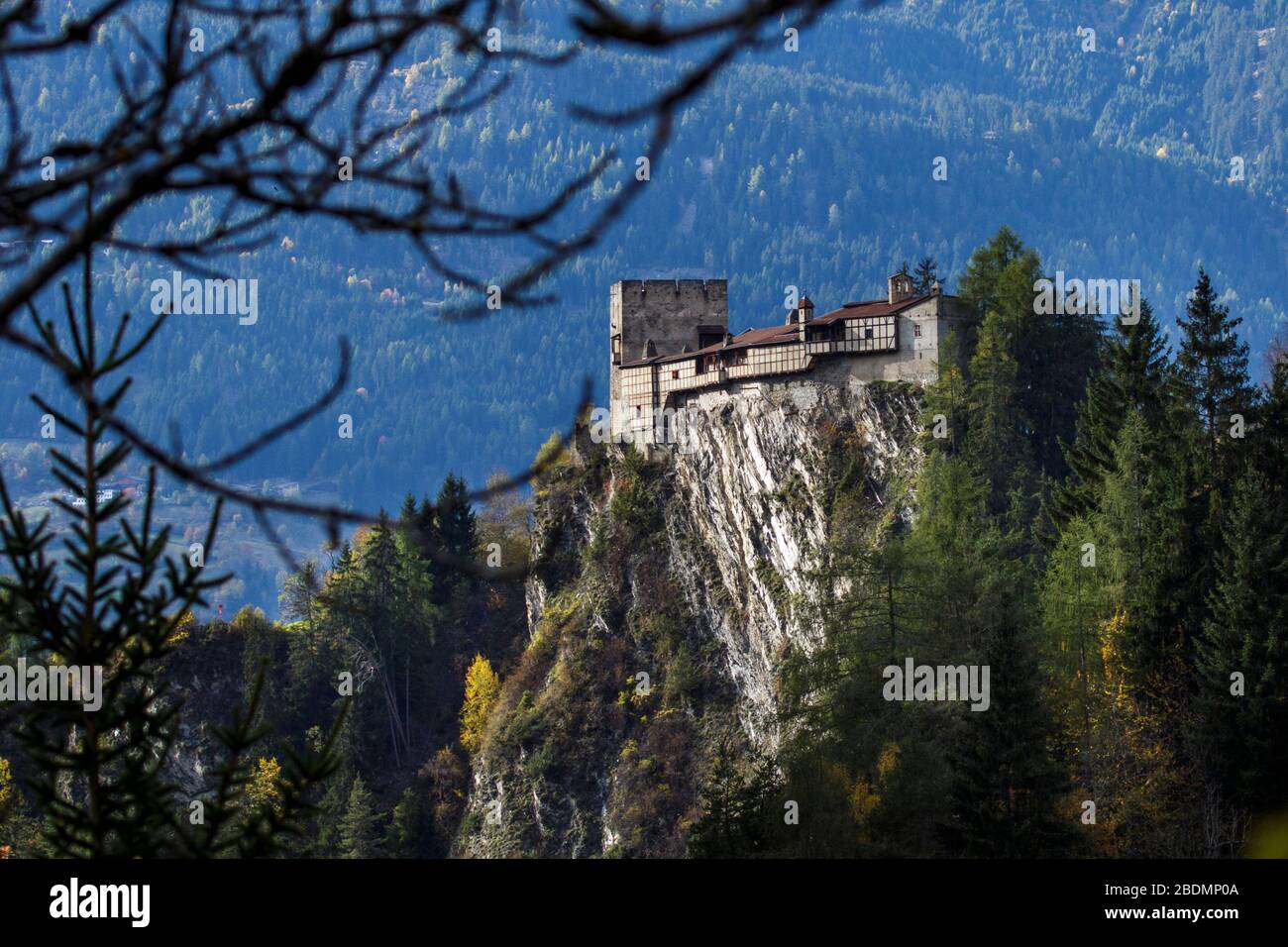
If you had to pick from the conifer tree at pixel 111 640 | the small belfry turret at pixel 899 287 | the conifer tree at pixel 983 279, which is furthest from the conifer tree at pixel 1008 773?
the conifer tree at pixel 111 640

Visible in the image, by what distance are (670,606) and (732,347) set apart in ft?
40.8

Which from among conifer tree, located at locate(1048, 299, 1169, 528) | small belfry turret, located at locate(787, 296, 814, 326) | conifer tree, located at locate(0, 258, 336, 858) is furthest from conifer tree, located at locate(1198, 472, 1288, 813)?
conifer tree, located at locate(0, 258, 336, 858)

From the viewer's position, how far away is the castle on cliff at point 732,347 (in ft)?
224

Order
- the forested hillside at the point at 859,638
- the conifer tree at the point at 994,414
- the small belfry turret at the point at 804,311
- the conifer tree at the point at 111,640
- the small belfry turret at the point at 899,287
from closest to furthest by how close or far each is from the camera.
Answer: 1. the conifer tree at the point at 111,640
2. the forested hillside at the point at 859,638
3. the conifer tree at the point at 994,414
4. the small belfry turret at the point at 804,311
5. the small belfry turret at the point at 899,287

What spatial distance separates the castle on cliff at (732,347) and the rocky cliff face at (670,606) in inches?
38.1

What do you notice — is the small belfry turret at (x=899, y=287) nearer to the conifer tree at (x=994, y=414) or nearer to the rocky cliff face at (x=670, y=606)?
the rocky cliff face at (x=670, y=606)

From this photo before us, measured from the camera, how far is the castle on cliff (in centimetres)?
6819

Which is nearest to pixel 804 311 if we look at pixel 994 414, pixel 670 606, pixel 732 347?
pixel 732 347

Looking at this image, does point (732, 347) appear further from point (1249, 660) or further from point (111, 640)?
point (111, 640)

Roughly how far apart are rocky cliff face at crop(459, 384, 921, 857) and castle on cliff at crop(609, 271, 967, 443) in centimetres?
97

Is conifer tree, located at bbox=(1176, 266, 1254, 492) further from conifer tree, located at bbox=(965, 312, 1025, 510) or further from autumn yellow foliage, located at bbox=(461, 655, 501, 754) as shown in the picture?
autumn yellow foliage, located at bbox=(461, 655, 501, 754)

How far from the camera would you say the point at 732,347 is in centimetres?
7588
